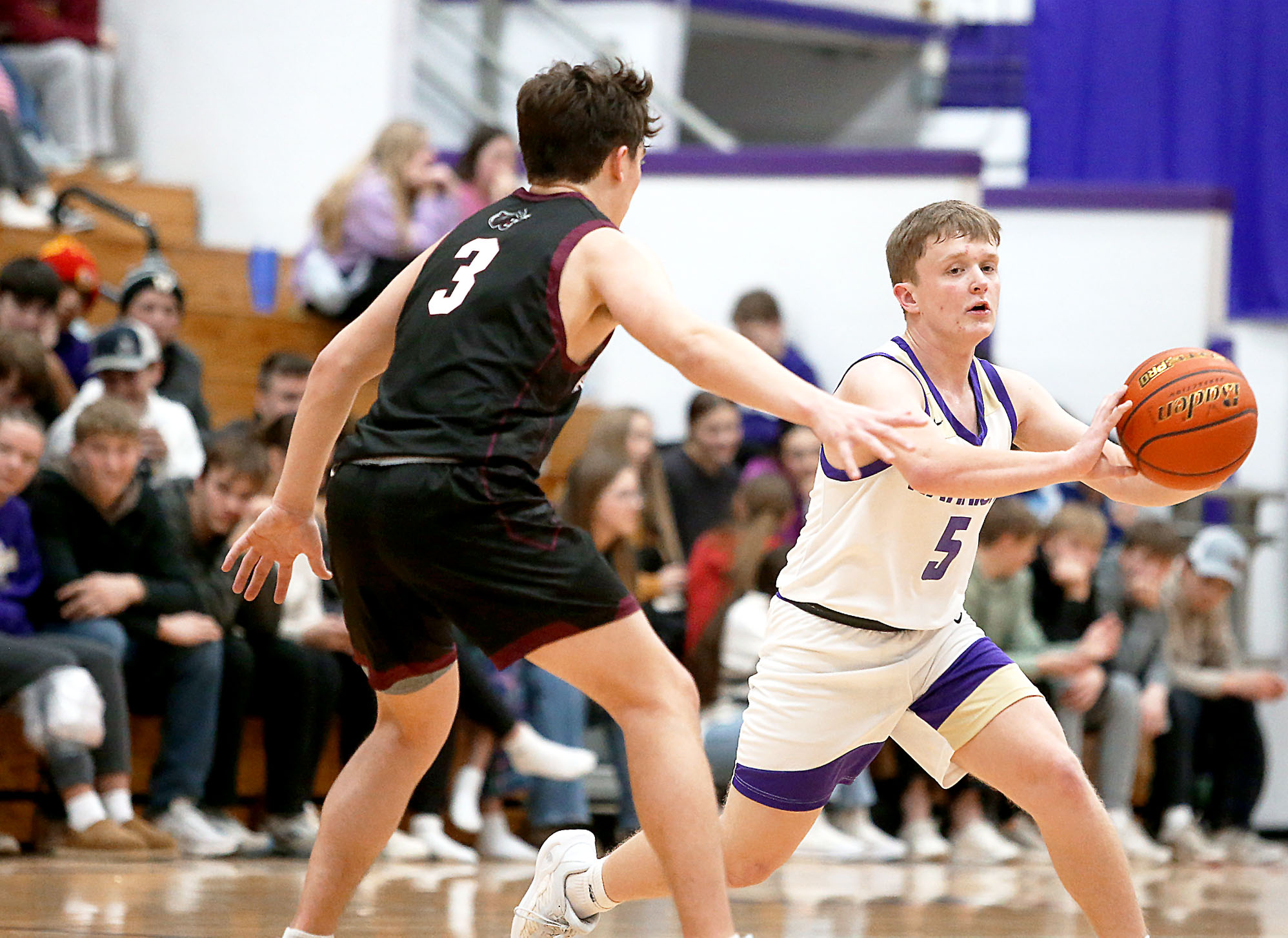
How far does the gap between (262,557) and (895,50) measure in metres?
14.4

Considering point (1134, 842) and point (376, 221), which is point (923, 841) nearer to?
point (1134, 842)

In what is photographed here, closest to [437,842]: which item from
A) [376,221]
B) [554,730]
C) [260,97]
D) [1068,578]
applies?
[554,730]

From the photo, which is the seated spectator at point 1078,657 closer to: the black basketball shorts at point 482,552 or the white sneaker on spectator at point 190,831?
the white sneaker on spectator at point 190,831

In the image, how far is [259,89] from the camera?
11.0 meters

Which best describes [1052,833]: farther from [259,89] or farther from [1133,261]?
[259,89]

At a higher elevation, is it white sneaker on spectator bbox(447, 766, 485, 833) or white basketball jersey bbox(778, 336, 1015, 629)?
white basketball jersey bbox(778, 336, 1015, 629)

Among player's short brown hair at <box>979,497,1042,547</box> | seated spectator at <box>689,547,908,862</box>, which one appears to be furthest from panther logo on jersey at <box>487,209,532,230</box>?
player's short brown hair at <box>979,497,1042,547</box>

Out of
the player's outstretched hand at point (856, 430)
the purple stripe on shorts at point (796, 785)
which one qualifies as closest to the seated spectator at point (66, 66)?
the purple stripe on shorts at point (796, 785)

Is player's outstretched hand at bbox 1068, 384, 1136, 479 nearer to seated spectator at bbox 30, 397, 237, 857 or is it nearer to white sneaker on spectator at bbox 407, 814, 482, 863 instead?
white sneaker on spectator at bbox 407, 814, 482, 863

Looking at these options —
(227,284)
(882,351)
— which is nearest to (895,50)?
(227,284)

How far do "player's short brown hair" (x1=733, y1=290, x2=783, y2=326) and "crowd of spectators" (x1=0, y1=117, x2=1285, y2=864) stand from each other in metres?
0.02

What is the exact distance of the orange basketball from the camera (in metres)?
3.52

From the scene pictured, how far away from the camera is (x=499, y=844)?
23.2ft

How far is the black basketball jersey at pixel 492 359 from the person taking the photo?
3311 mm
